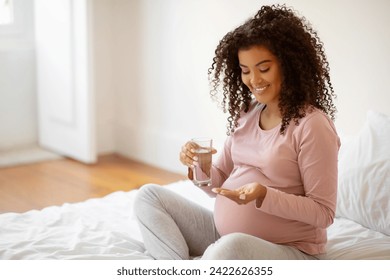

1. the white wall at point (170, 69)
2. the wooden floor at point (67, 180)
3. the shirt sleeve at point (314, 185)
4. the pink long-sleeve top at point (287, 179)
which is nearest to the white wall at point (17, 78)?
the white wall at point (170, 69)

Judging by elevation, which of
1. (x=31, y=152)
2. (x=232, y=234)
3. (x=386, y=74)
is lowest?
(x=31, y=152)

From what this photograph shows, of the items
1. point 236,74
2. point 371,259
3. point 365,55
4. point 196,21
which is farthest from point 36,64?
point 371,259

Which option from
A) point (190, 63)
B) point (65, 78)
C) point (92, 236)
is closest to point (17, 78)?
point (65, 78)

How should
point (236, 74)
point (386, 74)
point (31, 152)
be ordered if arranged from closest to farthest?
point (236, 74) → point (386, 74) → point (31, 152)

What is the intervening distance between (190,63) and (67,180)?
2.87 ft

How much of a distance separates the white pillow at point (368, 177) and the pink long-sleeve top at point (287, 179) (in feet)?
1.41

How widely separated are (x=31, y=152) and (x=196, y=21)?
1.31 meters

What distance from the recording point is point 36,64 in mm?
4211

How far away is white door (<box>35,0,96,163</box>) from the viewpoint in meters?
3.79

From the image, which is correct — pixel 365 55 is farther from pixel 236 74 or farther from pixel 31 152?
pixel 31 152

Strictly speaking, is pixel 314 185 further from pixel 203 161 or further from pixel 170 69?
pixel 170 69

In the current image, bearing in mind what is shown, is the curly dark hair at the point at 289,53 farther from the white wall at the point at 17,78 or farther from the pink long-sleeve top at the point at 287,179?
the white wall at the point at 17,78

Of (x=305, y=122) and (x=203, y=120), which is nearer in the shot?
(x=305, y=122)
